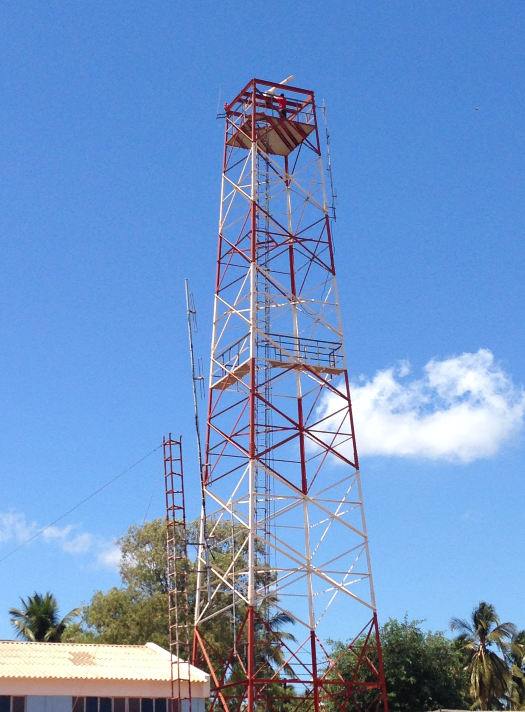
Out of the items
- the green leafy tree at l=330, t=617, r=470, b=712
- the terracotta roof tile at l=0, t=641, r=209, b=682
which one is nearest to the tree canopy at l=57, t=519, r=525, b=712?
the green leafy tree at l=330, t=617, r=470, b=712

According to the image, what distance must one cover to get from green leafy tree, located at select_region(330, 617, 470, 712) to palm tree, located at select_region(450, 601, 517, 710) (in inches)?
517

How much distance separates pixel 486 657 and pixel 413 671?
61.4 ft

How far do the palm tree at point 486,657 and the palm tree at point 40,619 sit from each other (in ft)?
83.9

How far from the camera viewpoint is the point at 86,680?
123 feet

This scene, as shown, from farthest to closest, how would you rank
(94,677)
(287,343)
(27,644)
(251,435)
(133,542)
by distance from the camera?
1. (133,542)
2. (287,343)
3. (251,435)
4. (27,644)
5. (94,677)

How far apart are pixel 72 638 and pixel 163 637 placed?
6725 mm

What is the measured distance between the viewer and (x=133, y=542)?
6512 cm

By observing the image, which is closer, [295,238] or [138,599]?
[295,238]

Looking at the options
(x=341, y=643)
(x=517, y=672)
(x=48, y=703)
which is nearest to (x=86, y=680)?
(x=48, y=703)

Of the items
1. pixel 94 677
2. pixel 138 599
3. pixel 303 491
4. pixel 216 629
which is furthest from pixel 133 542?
pixel 94 677

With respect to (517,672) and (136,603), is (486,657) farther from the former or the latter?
(136,603)

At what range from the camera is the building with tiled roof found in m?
36.5

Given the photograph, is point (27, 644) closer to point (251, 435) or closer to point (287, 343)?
point (251, 435)

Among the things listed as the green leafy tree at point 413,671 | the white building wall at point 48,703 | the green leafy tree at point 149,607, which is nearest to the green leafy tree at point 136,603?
the green leafy tree at point 149,607
